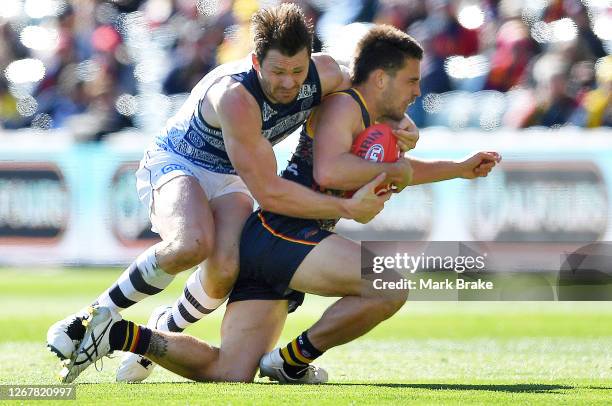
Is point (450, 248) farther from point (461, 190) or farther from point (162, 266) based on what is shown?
point (162, 266)

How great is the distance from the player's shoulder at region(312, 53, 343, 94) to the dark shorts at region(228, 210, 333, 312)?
82 centimetres

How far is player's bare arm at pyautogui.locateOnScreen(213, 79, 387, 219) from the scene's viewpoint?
6.77 metres

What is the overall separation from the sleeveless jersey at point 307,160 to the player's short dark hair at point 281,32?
51cm

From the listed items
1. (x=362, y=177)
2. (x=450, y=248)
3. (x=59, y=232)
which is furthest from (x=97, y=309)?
(x=59, y=232)

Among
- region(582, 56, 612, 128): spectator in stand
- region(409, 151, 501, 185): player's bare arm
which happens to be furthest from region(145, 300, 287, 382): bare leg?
region(582, 56, 612, 128): spectator in stand

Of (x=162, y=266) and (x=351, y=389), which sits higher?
(x=162, y=266)

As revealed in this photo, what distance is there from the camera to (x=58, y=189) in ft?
50.1

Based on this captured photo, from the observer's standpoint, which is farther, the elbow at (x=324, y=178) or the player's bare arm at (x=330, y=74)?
the player's bare arm at (x=330, y=74)

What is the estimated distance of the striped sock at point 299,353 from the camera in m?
6.77

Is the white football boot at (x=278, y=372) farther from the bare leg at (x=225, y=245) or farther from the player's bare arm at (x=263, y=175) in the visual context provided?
the player's bare arm at (x=263, y=175)

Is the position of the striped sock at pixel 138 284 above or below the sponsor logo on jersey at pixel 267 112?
below

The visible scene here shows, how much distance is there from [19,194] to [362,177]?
30.5 feet

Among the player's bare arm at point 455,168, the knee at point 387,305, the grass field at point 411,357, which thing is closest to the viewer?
the grass field at point 411,357

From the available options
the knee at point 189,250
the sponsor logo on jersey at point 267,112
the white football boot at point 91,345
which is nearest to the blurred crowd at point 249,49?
the sponsor logo on jersey at point 267,112
